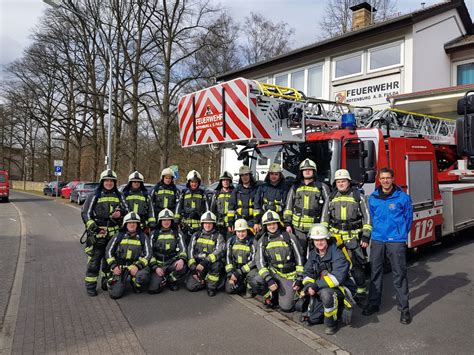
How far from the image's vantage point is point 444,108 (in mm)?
12188

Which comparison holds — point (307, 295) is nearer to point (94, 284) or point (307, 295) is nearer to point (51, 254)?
point (94, 284)

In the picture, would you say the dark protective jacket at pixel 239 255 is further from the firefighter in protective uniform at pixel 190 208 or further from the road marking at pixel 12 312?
the road marking at pixel 12 312

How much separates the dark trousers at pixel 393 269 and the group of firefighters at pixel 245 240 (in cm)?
5

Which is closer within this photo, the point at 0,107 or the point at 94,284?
the point at 94,284

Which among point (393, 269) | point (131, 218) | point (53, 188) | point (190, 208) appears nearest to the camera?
point (393, 269)

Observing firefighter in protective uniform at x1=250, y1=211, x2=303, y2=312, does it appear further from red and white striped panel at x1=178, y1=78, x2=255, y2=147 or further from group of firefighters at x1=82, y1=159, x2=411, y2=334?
red and white striped panel at x1=178, y1=78, x2=255, y2=147

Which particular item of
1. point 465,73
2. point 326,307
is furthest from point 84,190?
point 326,307

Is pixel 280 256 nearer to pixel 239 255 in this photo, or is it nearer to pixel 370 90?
pixel 239 255

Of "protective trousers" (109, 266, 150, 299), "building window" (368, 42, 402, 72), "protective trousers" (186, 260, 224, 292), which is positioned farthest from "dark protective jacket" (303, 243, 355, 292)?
"building window" (368, 42, 402, 72)

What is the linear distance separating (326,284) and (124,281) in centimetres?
293

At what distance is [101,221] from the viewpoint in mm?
6062

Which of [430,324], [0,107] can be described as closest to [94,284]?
[430,324]

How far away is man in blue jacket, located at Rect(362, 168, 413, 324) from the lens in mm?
4707

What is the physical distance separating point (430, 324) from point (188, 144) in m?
4.50
